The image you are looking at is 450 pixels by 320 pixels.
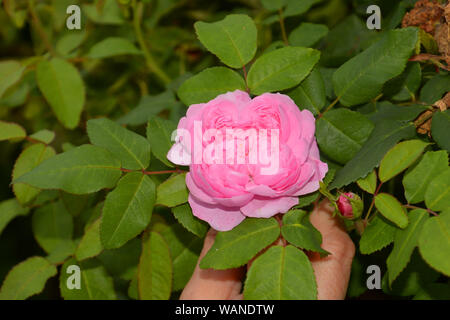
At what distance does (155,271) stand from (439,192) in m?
0.45

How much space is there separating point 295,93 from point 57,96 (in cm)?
50

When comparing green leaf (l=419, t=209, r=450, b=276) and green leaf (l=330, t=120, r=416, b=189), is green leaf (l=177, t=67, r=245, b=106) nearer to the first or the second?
green leaf (l=330, t=120, r=416, b=189)

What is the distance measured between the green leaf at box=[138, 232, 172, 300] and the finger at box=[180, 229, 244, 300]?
41 millimetres

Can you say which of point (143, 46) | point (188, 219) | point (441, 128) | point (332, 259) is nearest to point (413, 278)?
point (332, 259)

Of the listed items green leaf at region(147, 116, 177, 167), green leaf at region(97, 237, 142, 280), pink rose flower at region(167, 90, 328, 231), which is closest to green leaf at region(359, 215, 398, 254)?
pink rose flower at region(167, 90, 328, 231)

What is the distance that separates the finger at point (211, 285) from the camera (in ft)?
2.37

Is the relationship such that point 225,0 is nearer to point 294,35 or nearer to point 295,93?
point 294,35

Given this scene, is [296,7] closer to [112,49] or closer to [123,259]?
[112,49]

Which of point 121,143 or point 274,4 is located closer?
point 121,143

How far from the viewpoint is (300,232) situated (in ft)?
2.10

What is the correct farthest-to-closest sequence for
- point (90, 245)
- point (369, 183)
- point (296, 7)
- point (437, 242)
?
point (296, 7) < point (90, 245) < point (369, 183) < point (437, 242)

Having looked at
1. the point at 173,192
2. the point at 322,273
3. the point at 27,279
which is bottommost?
the point at 27,279

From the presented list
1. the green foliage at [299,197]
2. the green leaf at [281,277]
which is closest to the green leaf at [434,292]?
the green foliage at [299,197]
